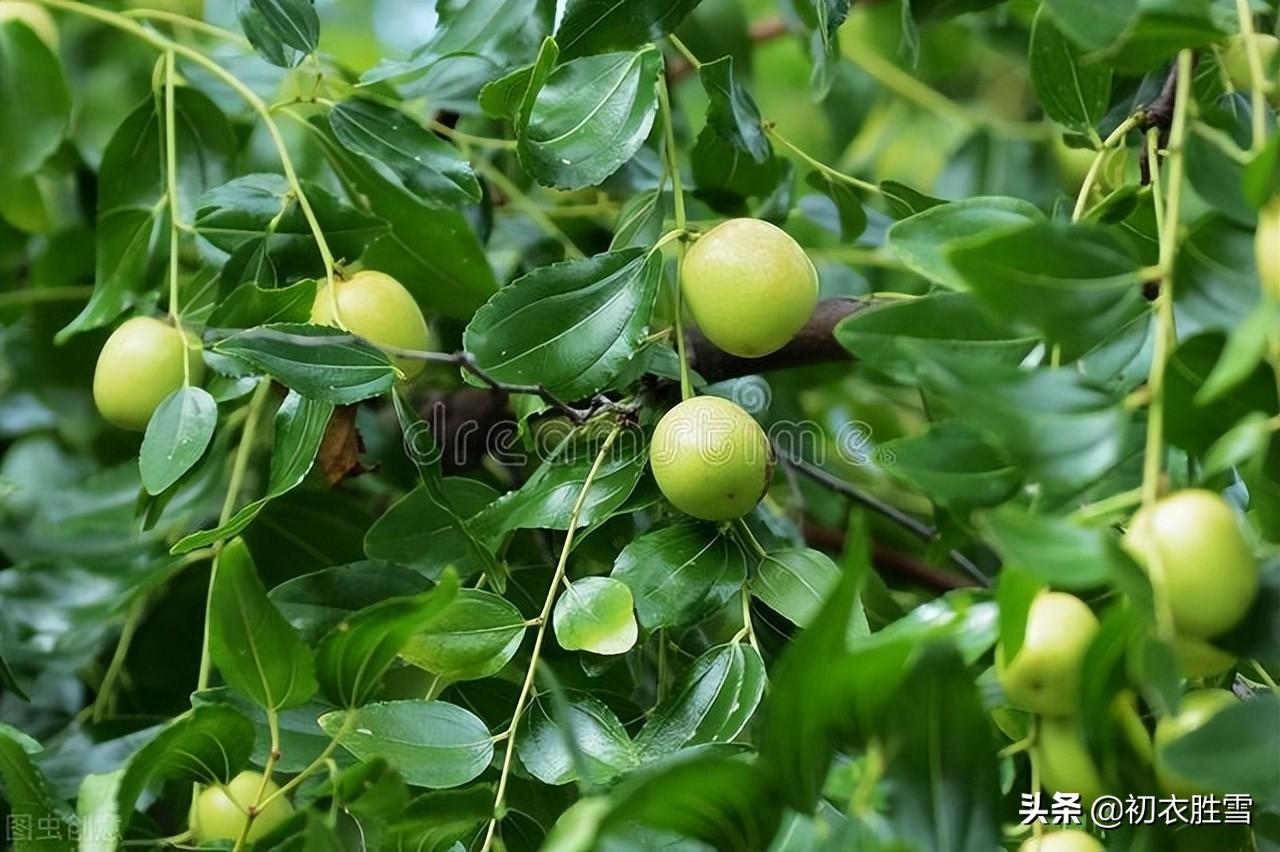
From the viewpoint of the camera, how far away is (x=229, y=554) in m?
0.36

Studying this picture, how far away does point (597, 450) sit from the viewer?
1.55 feet

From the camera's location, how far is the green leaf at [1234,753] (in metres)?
0.28

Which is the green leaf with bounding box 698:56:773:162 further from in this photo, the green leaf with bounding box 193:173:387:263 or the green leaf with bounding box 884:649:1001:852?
the green leaf with bounding box 884:649:1001:852

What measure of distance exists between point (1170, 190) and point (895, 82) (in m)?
0.64

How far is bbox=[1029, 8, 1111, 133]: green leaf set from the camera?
44 centimetres

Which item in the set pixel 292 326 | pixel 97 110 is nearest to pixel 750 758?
pixel 292 326

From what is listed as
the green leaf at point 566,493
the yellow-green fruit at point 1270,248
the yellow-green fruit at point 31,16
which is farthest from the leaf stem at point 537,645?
the yellow-green fruit at point 31,16

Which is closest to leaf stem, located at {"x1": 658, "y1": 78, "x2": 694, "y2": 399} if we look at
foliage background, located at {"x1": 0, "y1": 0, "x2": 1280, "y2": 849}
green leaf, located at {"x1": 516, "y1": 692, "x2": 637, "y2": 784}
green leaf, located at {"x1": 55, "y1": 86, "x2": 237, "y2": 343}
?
foliage background, located at {"x1": 0, "y1": 0, "x2": 1280, "y2": 849}

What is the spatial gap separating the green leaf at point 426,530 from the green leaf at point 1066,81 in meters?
0.25

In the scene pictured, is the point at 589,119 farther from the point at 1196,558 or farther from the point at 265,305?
the point at 1196,558

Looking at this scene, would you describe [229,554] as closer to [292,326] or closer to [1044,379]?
[292,326]

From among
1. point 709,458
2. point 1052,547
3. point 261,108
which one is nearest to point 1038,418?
point 1052,547

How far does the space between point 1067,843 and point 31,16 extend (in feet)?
1.76

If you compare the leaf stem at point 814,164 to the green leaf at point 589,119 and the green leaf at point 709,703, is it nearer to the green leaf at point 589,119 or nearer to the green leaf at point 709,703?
Answer: the green leaf at point 589,119
